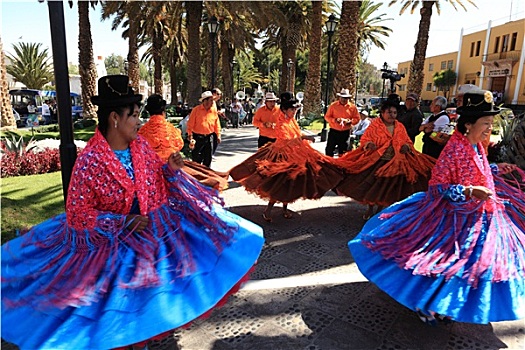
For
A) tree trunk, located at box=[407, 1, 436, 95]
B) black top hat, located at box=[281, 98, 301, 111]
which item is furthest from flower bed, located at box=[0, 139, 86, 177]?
tree trunk, located at box=[407, 1, 436, 95]

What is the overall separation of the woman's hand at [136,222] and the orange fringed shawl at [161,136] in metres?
3.61

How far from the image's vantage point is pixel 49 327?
1997 mm

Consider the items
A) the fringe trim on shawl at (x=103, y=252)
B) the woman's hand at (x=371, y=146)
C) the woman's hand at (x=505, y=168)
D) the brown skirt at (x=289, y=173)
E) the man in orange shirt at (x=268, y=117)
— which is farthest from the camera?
the man in orange shirt at (x=268, y=117)

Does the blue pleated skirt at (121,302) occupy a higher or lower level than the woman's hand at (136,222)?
lower

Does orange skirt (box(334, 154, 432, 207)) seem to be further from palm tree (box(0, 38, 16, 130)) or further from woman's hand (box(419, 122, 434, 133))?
palm tree (box(0, 38, 16, 130))

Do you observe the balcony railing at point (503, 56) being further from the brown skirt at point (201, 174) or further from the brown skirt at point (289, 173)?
the brown skirt at point (201, 174)

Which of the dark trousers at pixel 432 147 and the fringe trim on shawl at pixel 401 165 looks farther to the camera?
the dark trousers at pixel 432 147

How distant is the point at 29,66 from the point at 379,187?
48.4 m

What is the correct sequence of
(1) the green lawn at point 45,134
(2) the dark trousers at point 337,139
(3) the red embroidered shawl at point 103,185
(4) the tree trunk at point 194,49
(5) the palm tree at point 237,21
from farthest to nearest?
(5) the palm tree at point 237,21 → (4) the tree trunk at point 194,49 → (1) the green lawn at point 45,134 → (2) the dark trousers at point 337,139 → (3) the red embroidered shawl at point 103,185

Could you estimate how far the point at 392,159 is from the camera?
5504mm

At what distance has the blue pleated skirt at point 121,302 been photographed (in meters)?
1.98

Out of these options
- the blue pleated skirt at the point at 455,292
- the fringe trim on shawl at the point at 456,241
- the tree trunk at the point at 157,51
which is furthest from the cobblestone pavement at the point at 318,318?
the tree trunk at the point at 157,51

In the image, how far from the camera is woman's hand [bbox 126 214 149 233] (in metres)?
2.43

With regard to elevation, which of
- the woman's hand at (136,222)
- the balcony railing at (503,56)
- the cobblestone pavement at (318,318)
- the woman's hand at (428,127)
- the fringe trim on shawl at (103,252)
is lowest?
the cobblestone pavement at (318,318)
